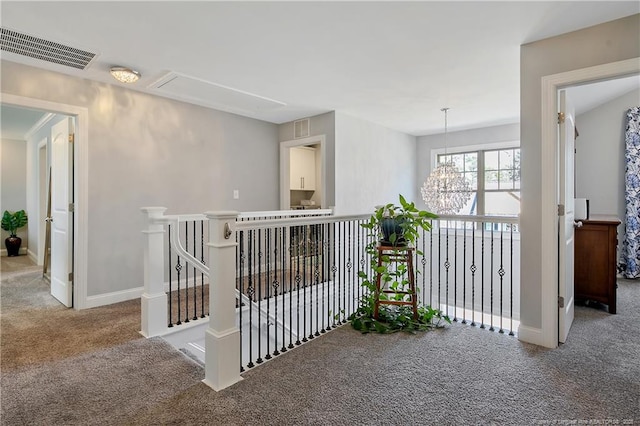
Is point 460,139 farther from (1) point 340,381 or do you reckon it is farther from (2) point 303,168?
(1) point 340,381

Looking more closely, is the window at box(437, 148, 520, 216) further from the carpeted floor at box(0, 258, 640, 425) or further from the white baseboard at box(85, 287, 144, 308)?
the white baseboard at box(85, 287, 144, 308)

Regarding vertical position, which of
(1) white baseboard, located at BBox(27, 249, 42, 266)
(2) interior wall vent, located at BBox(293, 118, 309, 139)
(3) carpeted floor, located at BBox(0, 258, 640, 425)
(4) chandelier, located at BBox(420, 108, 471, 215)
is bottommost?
(3) carpeted floor, located at BBox(0, 258, 640, 425)

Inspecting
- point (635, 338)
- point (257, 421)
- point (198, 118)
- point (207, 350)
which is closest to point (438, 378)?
point (257, 421)

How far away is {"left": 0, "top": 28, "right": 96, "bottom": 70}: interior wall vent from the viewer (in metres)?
2.45

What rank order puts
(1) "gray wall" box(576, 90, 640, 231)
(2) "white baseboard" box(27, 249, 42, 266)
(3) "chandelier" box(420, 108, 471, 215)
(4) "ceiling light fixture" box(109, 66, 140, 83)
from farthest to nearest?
(2) "white baseboard" box(27, 249, 42, 266), (3) "chandelier" box(420, 108, 471, 215), (1) "gray wall" box(576, 90, 640, 231), (4) "ceiling light fixture" box(109, 66, 140, 83)

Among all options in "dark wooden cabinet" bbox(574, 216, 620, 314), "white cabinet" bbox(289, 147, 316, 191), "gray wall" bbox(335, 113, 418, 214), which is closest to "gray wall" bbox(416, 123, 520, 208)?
"gray wall" bbox(335, 113, 418, 214)

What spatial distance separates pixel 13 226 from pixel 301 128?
6088 mm

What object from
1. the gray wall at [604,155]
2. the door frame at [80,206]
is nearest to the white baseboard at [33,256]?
the door frame at [80,206]

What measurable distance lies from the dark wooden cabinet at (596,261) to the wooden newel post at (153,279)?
13.4 feet

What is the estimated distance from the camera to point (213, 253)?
6.42 feet

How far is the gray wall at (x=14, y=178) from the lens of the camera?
628cm

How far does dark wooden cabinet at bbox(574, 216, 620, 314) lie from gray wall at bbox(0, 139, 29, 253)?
30.3 ft

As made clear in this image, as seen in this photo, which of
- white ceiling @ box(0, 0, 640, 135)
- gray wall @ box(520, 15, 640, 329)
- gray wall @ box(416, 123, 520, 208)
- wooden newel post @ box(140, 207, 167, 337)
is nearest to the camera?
white ceiling @ box(0, 0, 640, 135)

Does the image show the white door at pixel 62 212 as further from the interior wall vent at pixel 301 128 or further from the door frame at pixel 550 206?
the door frame at pixel 550 206
